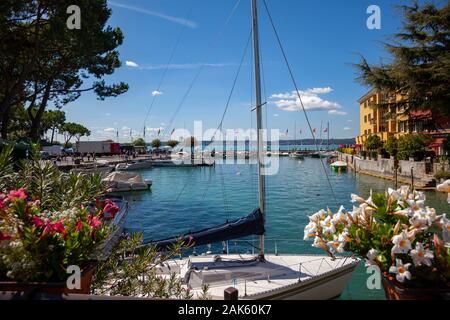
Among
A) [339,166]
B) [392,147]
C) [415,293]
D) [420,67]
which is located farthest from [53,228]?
[339,166]

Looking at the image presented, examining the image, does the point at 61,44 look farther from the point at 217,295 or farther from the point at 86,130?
the point at 86,130

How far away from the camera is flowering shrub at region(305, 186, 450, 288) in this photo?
2227mm

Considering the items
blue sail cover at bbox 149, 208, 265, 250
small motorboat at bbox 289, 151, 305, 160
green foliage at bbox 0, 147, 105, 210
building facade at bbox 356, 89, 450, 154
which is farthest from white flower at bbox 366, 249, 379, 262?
small motorboat at bbox 289, 151, 305, 160

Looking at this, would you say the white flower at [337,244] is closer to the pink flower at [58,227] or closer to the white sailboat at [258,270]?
the pink flower at [58,227]

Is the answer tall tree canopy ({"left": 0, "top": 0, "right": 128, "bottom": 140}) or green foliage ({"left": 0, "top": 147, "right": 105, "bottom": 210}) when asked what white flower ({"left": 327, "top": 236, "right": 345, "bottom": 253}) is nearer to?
green foliage ({"left": 0, "top": 147, "right": 105, "bottom": 210})

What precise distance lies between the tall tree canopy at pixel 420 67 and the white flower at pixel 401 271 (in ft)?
91.7

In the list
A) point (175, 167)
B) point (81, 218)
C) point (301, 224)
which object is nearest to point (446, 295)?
point (81, 218)

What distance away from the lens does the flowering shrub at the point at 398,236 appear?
2.23 m

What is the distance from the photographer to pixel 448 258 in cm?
223

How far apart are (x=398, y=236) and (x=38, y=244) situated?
2.58m

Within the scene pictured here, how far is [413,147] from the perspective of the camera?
129 feet

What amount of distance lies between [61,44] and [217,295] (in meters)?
20.4

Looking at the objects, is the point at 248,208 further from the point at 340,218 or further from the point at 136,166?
the point at 136,166

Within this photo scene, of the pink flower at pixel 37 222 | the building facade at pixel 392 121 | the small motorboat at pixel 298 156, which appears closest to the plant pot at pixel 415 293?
the pink flower at pixel 37 222
